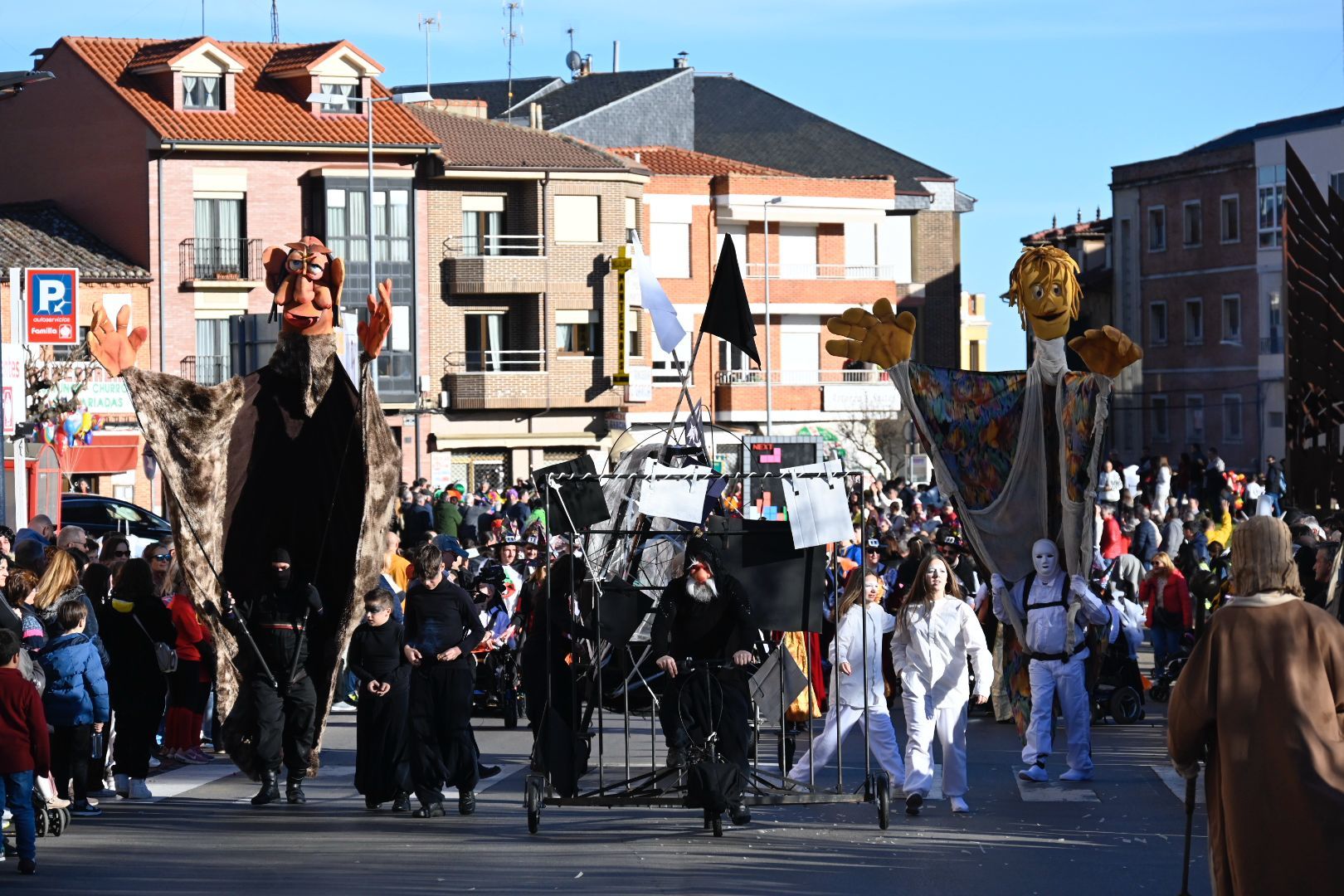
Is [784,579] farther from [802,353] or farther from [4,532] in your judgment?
[802,353]

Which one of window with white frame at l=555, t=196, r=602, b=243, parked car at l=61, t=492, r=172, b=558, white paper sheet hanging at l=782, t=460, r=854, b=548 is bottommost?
parked car at l=61, t=492, r=172, b=558

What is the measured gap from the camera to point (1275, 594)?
7.60 m

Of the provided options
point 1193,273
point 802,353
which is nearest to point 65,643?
point 802,353

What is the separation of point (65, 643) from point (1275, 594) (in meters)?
7.47

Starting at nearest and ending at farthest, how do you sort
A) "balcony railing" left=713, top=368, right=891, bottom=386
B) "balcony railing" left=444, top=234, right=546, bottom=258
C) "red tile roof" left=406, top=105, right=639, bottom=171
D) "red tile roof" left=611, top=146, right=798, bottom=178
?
"red tile roof" left=406, top=105, right=639, bottom=171 < "balcony railing" left=444, top=234, right=546, bottom=258 < "balcony railing" left=713, top=368, right=891, bottom=386 < "red tile roof" left=611, top=146, right=798, bottom=178

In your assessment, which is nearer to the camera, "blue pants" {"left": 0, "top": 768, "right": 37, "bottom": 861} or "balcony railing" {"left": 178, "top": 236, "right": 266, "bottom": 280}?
"blue pants" {"left": 0, "top": 768, "right": 37, "bottom": 861}

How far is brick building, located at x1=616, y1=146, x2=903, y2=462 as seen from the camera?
56438 millimetres

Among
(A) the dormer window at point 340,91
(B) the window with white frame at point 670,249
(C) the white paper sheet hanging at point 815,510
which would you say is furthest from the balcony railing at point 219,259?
(C) the white paper sheet hanging at point 815,510

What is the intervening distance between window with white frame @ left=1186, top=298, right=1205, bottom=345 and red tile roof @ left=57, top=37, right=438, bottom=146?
22680 millimetres

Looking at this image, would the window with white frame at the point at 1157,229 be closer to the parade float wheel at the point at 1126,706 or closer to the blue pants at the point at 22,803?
the parade float wheel at the point at 1126,706

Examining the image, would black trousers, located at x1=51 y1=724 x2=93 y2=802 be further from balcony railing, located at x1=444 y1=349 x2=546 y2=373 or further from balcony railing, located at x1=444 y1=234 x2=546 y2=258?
balcony railing, located at x1=444 y1=234 x2=546 y2=258

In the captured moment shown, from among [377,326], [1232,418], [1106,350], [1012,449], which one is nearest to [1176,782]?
[1012,449]

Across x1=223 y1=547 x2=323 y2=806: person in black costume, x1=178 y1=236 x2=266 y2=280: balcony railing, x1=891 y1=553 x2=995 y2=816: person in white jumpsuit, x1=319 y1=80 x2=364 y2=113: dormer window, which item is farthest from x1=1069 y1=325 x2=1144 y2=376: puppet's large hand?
x1=319 y1=80 x2=364 y2=113: dormer window

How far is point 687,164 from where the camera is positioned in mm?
58500
